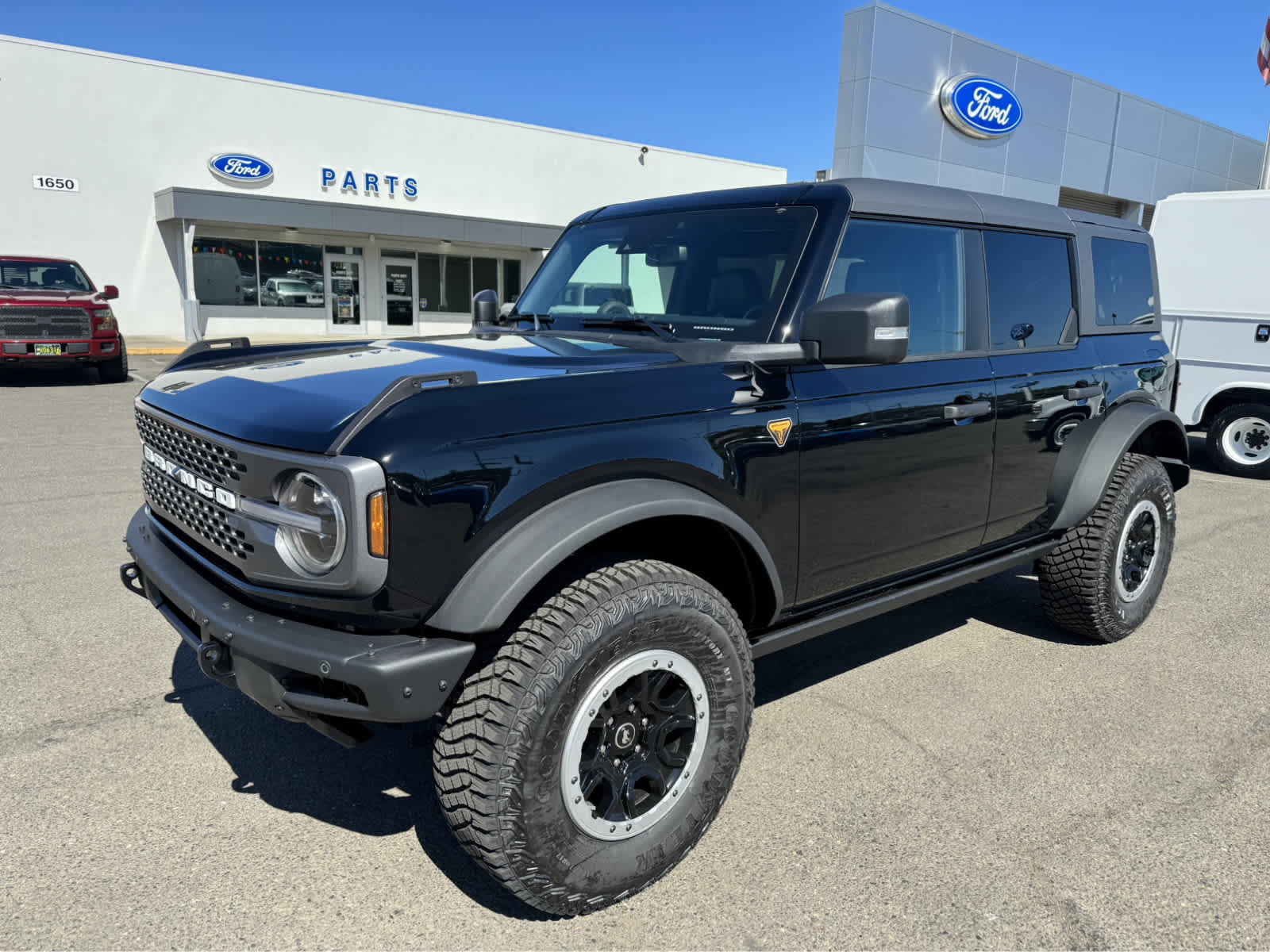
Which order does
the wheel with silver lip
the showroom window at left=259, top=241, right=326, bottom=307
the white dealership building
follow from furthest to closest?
the showroom window at left=259, top=241, right=326, bottom=307 < the white dealership building < the wheel with silver lip

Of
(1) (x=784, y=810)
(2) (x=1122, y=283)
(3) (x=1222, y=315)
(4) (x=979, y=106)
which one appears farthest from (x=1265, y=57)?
(1) (x=784, y=810)

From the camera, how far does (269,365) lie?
112 inches

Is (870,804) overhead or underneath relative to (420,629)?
underneath

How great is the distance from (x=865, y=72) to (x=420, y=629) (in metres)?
16.9

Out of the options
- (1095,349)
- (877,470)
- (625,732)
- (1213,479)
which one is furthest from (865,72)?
(625,732)

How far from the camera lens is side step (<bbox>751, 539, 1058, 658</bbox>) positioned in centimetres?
299

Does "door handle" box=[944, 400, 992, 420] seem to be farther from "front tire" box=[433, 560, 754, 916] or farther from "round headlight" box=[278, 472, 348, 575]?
"round headlight" box=[278, 472, 348, 575]

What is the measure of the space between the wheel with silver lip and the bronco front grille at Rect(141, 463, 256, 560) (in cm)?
967

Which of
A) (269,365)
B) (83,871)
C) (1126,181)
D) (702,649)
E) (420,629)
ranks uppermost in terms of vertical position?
(1126,181)

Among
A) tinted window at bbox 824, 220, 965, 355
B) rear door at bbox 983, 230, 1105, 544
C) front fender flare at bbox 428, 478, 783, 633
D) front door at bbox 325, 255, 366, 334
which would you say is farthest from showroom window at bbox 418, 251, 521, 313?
front fender flare at bbox 428, 478, 783, 633

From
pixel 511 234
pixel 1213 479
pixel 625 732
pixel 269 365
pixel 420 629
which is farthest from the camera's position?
pixel 511 234

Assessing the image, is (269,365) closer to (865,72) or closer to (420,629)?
(420,629)

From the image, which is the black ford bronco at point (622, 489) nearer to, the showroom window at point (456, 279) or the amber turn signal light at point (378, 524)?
the amber turn signal light at point (378, 524)

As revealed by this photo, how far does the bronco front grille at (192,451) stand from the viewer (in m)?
2.33
